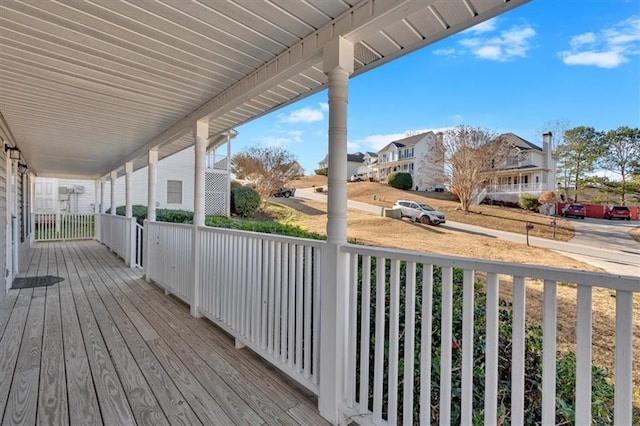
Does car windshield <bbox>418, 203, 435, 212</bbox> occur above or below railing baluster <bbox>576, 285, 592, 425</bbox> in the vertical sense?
above

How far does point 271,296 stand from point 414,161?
17.1ft

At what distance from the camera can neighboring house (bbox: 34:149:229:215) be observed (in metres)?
12.8

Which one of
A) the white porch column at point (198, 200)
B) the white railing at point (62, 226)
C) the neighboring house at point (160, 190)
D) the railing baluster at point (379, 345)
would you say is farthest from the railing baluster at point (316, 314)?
the neighboring house at point (160, 190)

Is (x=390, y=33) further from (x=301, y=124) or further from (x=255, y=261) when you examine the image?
(x=301, y=124)

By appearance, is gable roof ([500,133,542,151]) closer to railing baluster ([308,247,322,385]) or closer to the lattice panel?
railing baluster ([308,247,322,385])

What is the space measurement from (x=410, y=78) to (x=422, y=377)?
4.61 metres

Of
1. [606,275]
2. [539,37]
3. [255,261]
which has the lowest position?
[255,261]

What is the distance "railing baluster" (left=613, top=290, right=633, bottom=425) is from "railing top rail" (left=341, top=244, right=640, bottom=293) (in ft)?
0.12

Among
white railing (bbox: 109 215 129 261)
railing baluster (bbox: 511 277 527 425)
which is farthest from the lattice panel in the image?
railing baluster (bbox: 511 277 527 425)

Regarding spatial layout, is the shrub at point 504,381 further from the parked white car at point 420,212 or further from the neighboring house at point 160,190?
the neighboring house at point 160,190

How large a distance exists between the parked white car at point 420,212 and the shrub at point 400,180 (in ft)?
1.27

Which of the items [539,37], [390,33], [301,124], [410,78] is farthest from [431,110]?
[301,124]

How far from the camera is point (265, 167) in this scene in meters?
14.0

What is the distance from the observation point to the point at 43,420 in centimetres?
181
